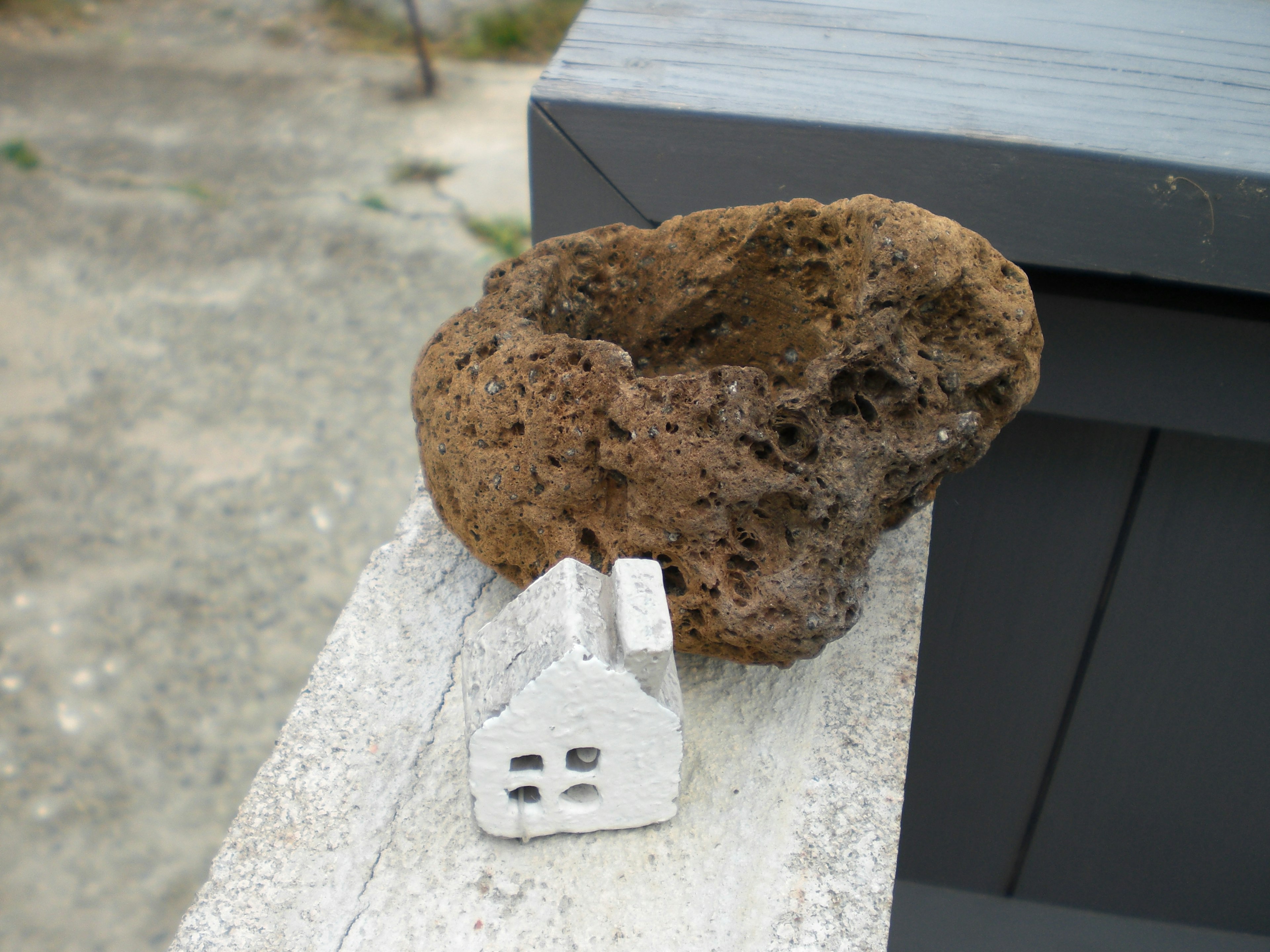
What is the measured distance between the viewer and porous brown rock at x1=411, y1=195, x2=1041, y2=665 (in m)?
1.24

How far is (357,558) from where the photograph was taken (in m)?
3.42

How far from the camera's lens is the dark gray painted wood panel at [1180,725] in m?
2.02

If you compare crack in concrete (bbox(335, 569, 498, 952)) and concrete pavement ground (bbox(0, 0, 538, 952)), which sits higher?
crack in concrete (bbox(335, 569, 498, 952))

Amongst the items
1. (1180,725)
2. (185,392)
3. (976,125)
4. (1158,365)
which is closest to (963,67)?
(976,125)

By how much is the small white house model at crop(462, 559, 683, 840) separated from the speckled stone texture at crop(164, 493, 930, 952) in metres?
0.06

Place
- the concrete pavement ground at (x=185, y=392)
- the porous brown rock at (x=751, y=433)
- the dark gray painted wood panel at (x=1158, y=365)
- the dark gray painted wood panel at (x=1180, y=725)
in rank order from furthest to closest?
the concrete pavement ground at (x=185, y=392)
the dark gray painted wood panel at (x=1180, y=725)
the dark gray painted wood panel at (x=1158, y=365)
the porous brown rock at (x=751, y=433)

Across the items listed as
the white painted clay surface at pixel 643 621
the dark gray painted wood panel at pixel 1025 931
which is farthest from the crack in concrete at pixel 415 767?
the dark gray painted wood panel at pixel 1025 931

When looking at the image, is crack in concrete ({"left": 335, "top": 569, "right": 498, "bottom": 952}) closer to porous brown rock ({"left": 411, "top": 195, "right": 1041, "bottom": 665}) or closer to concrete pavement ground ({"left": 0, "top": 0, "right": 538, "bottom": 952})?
porous brown rock ({"left": 411, "top": 195, "right": 1041, "bottom": 665})

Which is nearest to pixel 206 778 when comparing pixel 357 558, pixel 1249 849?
pixel 357 558

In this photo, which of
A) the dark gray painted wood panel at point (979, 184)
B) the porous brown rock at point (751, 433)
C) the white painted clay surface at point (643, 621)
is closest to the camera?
the white painted clay surface at point (643, 621)

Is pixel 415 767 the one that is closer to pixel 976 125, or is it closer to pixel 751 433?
pixel 751 433

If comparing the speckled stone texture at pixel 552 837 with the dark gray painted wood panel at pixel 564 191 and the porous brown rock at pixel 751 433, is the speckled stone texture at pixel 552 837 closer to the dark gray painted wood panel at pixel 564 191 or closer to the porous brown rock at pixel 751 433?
the porous brown rock at pixel 751 433

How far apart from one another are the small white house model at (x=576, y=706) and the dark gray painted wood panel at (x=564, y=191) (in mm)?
854

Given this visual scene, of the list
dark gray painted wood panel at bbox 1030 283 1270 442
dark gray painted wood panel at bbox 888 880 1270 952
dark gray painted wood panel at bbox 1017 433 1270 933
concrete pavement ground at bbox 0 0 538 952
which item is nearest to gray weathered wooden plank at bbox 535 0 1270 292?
dark gray painted wood panel at bbox 1030 283 1270 442
